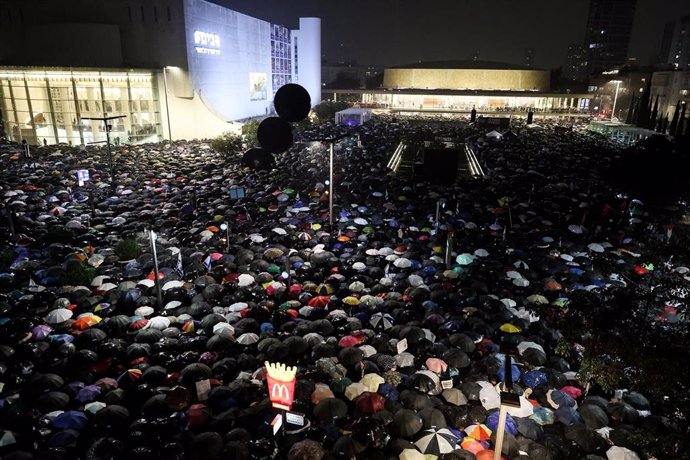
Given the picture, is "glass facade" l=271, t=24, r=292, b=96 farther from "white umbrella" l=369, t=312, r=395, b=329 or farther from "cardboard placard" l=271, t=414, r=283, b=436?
"cardboard placard" l=271, t=414, r=283, b=436

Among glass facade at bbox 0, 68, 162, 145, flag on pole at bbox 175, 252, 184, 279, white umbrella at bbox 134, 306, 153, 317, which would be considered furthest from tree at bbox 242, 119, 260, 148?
white umbrella at bbox 134, 306, 153, 317

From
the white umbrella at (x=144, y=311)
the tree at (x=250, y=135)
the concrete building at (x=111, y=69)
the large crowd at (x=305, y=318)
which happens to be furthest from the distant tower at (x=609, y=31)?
the white umbrella at (x=144, y=311)

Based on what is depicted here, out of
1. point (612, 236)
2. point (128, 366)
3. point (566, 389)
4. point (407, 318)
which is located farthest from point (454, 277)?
point (128, 366)

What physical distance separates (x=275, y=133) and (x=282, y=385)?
25.1 feet

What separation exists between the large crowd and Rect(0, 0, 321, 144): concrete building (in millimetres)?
10703

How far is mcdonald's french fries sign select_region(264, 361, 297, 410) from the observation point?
5.98 metres

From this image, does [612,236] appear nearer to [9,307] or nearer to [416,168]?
[416,168]

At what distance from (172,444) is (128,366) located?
9.05ft

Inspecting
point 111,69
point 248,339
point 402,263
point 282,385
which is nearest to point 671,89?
point 402,263

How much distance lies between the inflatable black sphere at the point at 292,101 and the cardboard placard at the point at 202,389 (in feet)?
21.5

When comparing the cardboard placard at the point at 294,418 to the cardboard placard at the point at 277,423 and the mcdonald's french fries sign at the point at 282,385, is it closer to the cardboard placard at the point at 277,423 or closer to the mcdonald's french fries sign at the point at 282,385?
the mcdonald's french fries sign at the point at 282,385

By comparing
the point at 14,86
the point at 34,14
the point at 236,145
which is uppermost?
the point at 34,14

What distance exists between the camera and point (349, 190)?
64.6ft

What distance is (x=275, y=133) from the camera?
1210 cm
